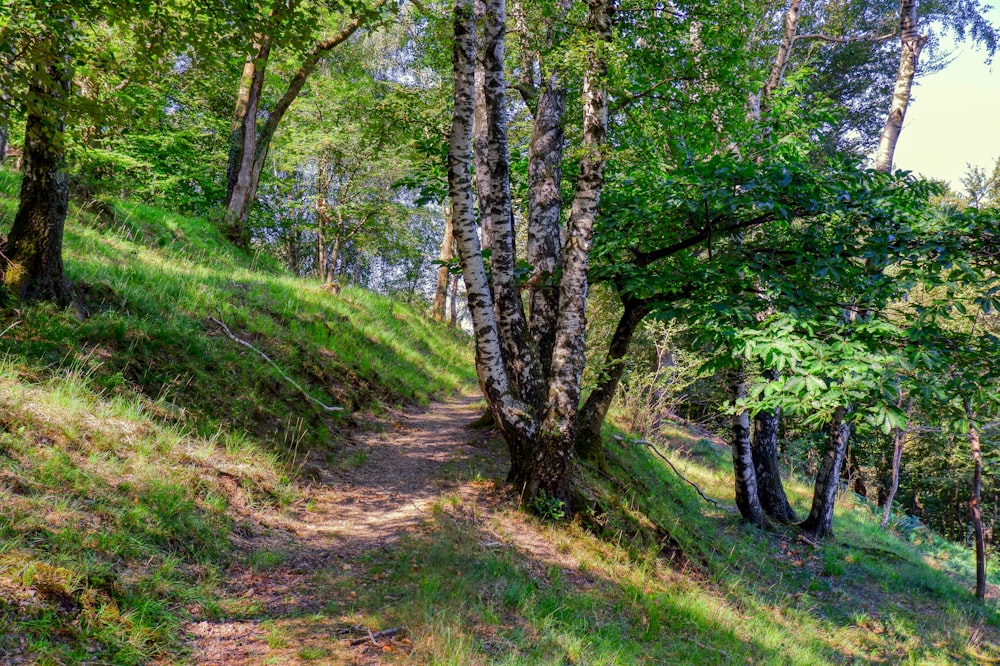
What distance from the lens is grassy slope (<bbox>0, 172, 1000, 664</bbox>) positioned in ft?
10.9

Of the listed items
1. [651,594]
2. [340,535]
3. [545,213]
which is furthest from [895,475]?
[340,535]

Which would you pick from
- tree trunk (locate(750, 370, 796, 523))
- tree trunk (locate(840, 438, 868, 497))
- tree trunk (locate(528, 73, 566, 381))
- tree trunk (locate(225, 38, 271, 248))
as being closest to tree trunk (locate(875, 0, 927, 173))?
tree trunk (locate(750, 370, 796, 523))

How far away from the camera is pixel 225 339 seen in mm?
7324

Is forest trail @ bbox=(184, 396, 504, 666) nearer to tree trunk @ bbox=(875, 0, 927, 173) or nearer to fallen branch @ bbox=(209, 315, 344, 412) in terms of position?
fallen branch @ bbox=(209, 315, 344, 412)

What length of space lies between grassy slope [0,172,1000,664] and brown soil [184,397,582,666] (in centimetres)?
9

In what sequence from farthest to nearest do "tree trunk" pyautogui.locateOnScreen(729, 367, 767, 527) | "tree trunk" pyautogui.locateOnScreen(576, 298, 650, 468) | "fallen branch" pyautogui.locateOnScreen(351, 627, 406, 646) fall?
1. "tree trunk" pyautogui.locateOnScreen(729, 367, 767, 527)
2. "tree trunk" pyautogui.locateOnScreen(576, 298, 650, 468)
3. "fallen branch" pyautogui.locateOnScreen(351, 627, 406, 646)

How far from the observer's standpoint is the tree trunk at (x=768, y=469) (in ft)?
35.1

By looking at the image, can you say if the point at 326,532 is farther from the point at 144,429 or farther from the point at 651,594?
the point at 651,594

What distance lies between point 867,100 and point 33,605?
24.6 meters

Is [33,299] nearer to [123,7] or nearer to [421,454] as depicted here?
[123,7]

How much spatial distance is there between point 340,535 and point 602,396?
159 inches

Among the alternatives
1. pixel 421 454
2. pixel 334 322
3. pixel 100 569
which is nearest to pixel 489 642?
pixel 100 569

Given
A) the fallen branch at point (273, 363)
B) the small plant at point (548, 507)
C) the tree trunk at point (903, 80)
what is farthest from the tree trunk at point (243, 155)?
Result: the tree trunk at point (903, 80)

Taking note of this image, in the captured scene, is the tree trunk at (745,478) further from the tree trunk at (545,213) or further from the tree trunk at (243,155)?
the tree trunk at (243,155)
